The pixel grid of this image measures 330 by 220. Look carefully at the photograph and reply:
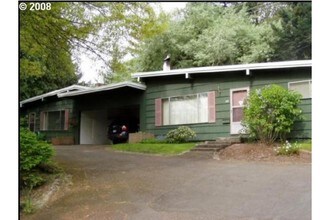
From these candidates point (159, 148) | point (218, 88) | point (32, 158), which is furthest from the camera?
point (218, 88)

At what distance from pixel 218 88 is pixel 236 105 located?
65 cm

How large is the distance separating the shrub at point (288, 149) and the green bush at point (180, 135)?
6.38ft

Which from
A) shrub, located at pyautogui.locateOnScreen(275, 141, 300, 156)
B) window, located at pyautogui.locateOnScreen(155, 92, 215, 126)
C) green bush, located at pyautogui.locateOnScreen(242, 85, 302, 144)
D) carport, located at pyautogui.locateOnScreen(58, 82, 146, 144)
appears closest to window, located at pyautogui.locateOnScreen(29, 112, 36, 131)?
carport, located at pyautogui.locateOnScreen(58, 82, 146, 144)

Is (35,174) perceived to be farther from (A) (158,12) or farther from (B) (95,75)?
(A) (158,12)

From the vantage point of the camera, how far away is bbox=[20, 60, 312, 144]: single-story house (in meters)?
4.25

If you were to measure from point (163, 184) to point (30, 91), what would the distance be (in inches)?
68.9

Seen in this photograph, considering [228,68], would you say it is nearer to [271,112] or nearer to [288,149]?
[271,112]

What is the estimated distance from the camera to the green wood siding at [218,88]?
19.6ft

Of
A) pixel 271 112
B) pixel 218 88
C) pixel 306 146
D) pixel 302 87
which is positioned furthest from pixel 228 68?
pixel 306 146

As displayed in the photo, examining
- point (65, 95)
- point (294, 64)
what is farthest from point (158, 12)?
point (294, 64)

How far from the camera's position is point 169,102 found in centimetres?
860

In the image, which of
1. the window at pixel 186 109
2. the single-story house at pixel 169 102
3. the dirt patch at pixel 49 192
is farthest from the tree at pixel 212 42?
the dirt patch at pixel 49 192

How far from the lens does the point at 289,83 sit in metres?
6.28

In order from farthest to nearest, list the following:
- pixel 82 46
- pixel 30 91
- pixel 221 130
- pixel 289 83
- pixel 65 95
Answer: pixel 221 130 < pixel 289 83 < pixel 65 95 < pixel 82 46 < pixel 30 91
